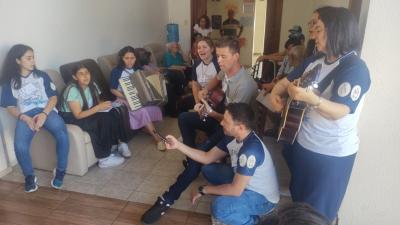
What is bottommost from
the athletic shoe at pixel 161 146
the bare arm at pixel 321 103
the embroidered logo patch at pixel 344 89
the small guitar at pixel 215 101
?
the athletic shoe at pixel 161 146

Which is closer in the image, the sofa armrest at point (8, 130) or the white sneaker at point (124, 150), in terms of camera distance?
the sofa armrest at point (8, 130)

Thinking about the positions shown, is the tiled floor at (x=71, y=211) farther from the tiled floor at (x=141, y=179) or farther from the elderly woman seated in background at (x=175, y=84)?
the elderly woman seated in background at (x=175, y=84)

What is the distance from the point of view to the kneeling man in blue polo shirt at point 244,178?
173 cm

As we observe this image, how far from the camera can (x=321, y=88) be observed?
1396 mm

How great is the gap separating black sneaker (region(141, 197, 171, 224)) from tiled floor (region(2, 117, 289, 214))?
166 mm

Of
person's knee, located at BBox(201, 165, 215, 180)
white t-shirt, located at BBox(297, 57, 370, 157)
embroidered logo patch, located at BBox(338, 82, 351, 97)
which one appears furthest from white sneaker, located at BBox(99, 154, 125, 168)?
embroidered logo patch, located at BBox(338, 82, 351, 97)

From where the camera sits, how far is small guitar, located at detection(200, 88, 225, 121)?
96.4 inches

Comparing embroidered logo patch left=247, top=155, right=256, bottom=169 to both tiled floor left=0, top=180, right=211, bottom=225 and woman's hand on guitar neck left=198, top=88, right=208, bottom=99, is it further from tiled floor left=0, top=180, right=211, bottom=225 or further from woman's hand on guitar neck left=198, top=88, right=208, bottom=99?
woman's hand on guitar neck left=198, top=88, right=208, bottom=99

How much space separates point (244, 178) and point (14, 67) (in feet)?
6.58

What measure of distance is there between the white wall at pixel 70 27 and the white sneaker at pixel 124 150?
108 cm

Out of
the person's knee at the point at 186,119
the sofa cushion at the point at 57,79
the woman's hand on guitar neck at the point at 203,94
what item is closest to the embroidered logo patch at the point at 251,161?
the woman's hand on guitar neck at the point at 203,94

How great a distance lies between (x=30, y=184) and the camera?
244 centimetres

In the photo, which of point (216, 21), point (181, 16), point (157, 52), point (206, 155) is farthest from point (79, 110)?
point (216, 21)

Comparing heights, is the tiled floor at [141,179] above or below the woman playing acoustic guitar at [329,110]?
below
